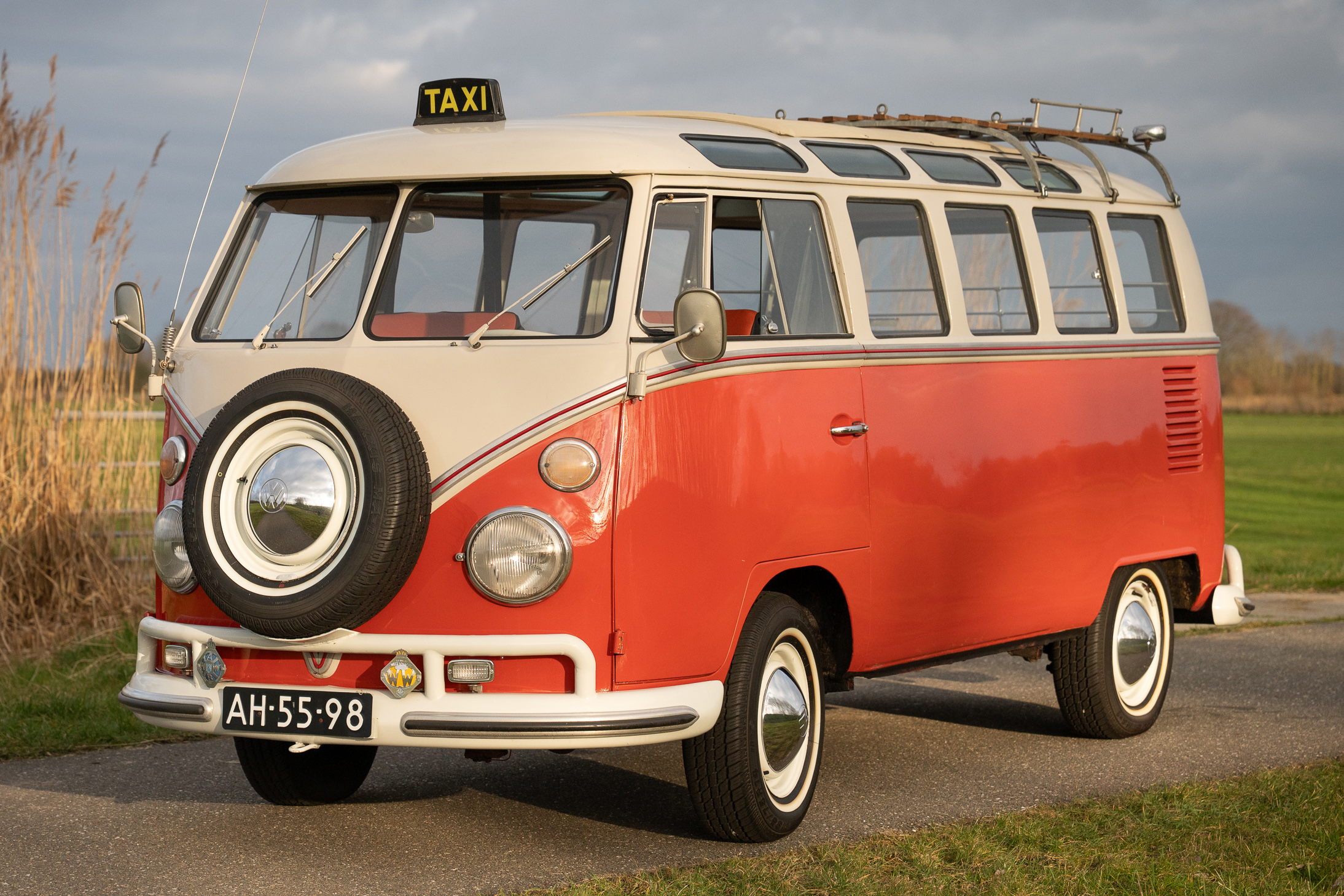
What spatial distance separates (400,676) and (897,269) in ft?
9.26

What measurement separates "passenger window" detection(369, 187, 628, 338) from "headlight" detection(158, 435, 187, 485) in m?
0.79

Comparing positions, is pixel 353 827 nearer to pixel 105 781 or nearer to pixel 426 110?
pixel 105 781

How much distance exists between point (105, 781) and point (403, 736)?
7.80 ft

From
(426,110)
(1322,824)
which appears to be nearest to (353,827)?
(426,110)

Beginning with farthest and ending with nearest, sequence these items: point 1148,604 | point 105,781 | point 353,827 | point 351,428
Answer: point 1148,604, point 105,781, point 353,827, point 351,428

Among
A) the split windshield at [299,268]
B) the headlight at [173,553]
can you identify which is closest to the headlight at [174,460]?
the headlight at [173,553]

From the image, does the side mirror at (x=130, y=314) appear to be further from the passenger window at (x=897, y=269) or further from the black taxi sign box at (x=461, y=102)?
the passenger window at (x=897, y=269)

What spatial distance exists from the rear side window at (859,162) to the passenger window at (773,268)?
0.31 metres

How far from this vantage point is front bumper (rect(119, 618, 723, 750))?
487cm

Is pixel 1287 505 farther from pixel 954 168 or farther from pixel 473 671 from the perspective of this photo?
pixel 473 671

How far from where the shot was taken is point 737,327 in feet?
18.9

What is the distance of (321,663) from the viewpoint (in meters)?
5.17

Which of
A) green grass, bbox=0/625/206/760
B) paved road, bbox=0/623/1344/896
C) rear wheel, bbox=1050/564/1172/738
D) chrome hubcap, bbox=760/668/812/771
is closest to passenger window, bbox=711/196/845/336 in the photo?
chrome hubcap, bbox=760/668/812/771

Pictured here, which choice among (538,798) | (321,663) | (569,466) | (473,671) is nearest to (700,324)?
(569,466)
